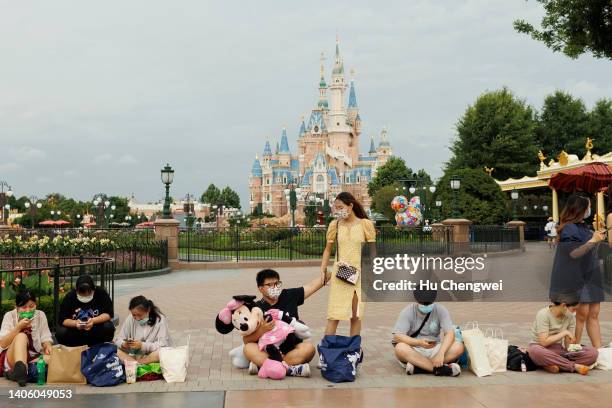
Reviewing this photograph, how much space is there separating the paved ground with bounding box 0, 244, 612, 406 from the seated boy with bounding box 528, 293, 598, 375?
13cm

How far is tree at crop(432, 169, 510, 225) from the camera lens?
37125mm

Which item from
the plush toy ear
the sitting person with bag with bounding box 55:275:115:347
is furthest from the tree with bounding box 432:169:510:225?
the sitting person with bag with bounding box 55:275:115:347

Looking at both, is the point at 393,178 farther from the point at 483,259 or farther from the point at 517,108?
the point at 483,259

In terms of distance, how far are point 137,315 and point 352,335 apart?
2.53 m

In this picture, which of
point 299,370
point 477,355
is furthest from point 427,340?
point 299,370

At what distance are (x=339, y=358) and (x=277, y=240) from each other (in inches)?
937

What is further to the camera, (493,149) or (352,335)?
(493,149)

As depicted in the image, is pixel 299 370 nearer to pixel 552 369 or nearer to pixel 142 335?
pixel 142 335

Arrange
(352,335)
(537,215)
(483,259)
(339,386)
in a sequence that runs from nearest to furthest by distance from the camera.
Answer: (339,386)
(352,335)
(483,259)
(537,215)

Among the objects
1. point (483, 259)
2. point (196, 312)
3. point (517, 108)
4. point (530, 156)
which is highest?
point (517, 108)

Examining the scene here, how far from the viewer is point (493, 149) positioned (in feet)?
176

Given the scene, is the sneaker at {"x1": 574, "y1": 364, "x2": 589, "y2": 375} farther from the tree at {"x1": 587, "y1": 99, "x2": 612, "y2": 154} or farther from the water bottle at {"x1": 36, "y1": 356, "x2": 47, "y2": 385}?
the tree at {"x1": 587, "y1": 99, "x2": 612, "y2": 154}

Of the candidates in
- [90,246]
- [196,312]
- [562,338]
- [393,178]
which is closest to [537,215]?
[90,246]

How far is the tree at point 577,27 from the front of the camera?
14906mm
